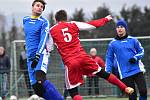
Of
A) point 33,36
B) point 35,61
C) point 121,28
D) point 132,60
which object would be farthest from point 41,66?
point 121,28

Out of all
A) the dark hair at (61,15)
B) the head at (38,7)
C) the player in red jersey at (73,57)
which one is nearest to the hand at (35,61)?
the player in red jersey at (73,57)

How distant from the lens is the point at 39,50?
9531 mm

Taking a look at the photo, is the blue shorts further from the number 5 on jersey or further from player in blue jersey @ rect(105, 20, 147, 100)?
player in blue jersey @ rect(105, 20, 147, 100)

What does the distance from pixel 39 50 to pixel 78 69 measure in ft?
2.76

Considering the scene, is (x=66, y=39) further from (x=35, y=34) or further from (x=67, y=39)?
(x=35, y=34)

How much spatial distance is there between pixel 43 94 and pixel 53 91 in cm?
20

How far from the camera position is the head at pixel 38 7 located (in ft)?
32.2

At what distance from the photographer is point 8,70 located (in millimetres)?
17703

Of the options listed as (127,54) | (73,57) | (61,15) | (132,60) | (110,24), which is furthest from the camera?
(110,24)

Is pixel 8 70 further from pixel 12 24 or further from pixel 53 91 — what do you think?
pixel 12 24

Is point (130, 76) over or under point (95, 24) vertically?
under

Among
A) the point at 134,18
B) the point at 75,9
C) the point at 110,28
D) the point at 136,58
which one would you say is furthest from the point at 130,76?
the point at 75,9

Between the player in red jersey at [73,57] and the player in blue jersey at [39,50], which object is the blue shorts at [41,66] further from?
the player in red jersey at [73,57]

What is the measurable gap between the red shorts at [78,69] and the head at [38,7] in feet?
3.50
